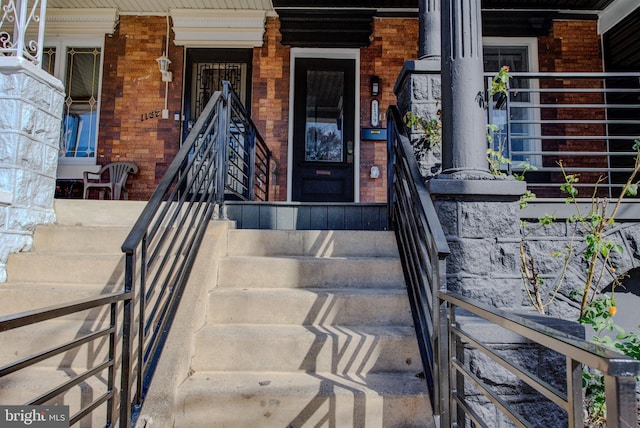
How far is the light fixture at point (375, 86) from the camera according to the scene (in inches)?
209

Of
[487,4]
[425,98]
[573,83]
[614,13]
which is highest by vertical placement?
[487,4]

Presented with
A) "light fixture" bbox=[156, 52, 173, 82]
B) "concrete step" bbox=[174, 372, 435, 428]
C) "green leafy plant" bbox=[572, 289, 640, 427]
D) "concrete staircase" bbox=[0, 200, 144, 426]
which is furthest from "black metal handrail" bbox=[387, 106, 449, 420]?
"light fixture" bbox=[156, 52, 173, 82]

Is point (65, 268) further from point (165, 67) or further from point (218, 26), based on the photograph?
point (218, 26)

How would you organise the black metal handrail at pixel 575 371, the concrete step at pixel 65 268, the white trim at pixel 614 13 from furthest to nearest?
the white trim at pixel 614 13 < the concrete step at pixel 65 268 < the black metal handrail at pixel 575 371

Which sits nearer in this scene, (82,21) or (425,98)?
(425,98)

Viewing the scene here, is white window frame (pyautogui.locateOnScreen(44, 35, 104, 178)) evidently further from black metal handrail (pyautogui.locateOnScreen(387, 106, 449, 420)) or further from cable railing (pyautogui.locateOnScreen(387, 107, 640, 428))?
cable railing (pyautogui.locateOnScreen(387, 107, 640, 428))

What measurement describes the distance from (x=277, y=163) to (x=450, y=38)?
3.38m

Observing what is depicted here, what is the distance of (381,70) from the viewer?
5375mm

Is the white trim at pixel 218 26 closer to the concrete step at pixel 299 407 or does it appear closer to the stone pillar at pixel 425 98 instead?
the stone pillar at pixel 425 98

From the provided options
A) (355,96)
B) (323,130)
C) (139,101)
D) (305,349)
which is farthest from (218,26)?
(305,349)

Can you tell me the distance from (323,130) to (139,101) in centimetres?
269

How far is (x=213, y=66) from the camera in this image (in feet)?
18.2

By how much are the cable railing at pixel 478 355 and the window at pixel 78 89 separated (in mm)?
5009

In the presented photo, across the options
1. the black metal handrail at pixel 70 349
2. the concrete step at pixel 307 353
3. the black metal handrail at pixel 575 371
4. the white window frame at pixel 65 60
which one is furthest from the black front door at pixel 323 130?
the black metal handrail at pixel 575 371
